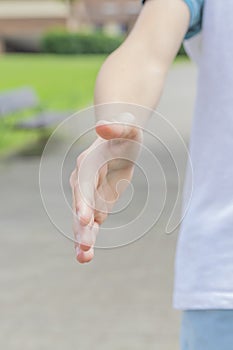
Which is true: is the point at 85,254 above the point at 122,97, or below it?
below

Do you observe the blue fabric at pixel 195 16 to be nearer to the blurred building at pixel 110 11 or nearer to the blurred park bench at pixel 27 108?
the blurred park bench at pixel 27 108

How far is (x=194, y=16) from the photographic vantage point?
1424 millimetres

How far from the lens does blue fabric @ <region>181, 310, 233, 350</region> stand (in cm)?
155

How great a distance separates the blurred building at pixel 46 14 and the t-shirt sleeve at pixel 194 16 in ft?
179

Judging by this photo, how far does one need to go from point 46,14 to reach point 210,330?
5920 cm

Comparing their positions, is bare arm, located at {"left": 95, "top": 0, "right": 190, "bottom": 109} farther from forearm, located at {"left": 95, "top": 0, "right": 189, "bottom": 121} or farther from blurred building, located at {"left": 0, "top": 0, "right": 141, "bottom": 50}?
blurred building, located at {"left": 0, "top": 0, "right": 141, "bottom": 50}

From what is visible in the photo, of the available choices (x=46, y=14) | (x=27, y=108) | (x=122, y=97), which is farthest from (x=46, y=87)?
(x=46, y=14)

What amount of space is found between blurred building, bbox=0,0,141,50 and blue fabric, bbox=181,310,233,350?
54579mm

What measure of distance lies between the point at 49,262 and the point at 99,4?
192 ft

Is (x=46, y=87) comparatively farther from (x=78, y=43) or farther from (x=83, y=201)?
(x=78, y=43)

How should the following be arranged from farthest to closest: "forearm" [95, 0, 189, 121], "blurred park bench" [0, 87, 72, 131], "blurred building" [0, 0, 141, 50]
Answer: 1. "blurred building" [0, 0, 141, 50]
2. "blurred park bench" [0, 87, 72, 131]
3. "forearm" [95, 0, 189, 121]

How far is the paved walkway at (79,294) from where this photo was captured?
4.31 metres

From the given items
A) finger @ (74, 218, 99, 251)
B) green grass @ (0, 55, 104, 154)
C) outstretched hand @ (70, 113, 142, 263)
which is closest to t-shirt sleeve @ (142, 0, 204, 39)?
outstretched hand @ (70, 113, 142, 263)

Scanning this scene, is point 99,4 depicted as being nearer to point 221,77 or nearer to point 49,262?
point 49,262
